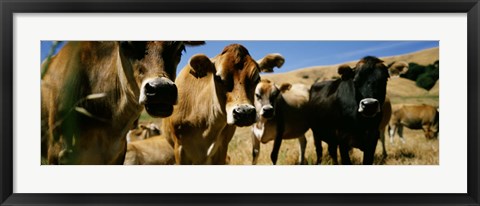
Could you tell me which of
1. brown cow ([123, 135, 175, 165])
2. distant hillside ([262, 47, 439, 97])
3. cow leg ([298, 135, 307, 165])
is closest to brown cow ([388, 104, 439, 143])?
distant hillside ([262, 47, 439, 97])

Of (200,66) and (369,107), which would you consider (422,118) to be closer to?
(369,107)

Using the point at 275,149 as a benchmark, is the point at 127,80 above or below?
above

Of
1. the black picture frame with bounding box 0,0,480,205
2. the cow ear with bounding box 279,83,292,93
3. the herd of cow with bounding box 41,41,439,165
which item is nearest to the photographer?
the herd of cow with bounding box 41,41,439,165

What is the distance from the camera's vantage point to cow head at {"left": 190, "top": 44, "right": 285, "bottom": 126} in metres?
4.31

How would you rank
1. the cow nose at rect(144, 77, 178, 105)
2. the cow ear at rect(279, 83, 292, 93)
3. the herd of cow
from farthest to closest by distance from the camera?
1. the cow ear at rect(279, 83, 292, 93)
2. the herd of cow
3. the cow nose at rect(144, 77, 178, 105)

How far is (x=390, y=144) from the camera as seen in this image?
4383 mm

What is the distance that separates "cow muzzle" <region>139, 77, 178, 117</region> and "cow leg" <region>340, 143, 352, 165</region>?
141 centimetres

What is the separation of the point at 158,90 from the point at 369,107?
5.67ft

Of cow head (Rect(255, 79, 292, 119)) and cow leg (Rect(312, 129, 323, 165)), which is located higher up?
cow head (Rect(255, 79, 292, 119))

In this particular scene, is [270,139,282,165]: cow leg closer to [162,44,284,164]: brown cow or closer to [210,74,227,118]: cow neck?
[162,44,284,164]: brown cow

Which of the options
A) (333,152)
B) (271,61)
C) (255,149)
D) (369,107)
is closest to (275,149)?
(255,149)
